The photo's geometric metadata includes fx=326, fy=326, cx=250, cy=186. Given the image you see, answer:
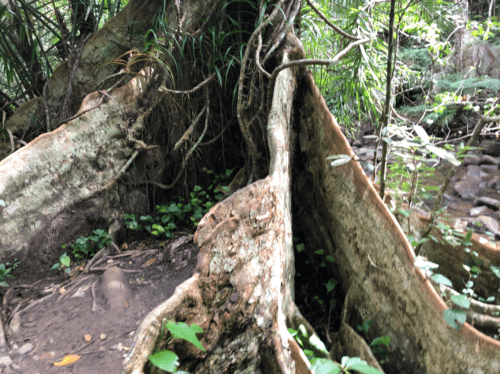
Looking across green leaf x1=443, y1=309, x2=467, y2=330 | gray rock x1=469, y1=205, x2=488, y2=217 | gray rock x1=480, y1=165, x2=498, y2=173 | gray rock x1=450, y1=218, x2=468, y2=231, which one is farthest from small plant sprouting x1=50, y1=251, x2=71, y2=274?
gray rock x1=480, y1=165, x2=498, y2=173

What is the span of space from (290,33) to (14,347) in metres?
2.94

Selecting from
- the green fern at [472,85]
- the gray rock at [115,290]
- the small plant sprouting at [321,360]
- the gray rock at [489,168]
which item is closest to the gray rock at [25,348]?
the gray rock at [115,290]

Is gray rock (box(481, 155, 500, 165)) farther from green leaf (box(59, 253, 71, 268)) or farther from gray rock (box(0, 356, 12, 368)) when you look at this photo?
gray rock (box(0, 356, 12, 368))

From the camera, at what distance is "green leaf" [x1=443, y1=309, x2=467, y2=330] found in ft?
4.86

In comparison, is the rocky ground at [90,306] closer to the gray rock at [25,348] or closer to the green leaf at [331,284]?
the gray rock at [25,348]

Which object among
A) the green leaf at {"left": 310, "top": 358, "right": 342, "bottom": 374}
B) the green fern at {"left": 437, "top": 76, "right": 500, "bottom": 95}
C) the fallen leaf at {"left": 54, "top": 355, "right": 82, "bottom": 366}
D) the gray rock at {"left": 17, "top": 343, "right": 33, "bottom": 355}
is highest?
the green fern at {"left": 437, "top": 76, "right": 500, "bottom": 95}

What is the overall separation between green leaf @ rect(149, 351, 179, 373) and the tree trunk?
39 mm

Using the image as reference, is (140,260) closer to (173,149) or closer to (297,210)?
(173,149)

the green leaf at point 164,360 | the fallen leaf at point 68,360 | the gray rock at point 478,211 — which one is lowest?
the gray rock at point 478,211

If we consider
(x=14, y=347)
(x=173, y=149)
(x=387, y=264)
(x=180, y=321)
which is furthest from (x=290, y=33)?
(x=14, y=347)

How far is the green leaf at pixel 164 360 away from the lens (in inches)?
44.6

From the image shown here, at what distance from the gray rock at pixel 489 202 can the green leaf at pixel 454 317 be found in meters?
2.87

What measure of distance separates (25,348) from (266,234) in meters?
1.63

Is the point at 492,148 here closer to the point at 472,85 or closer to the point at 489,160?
the point at 489,160
